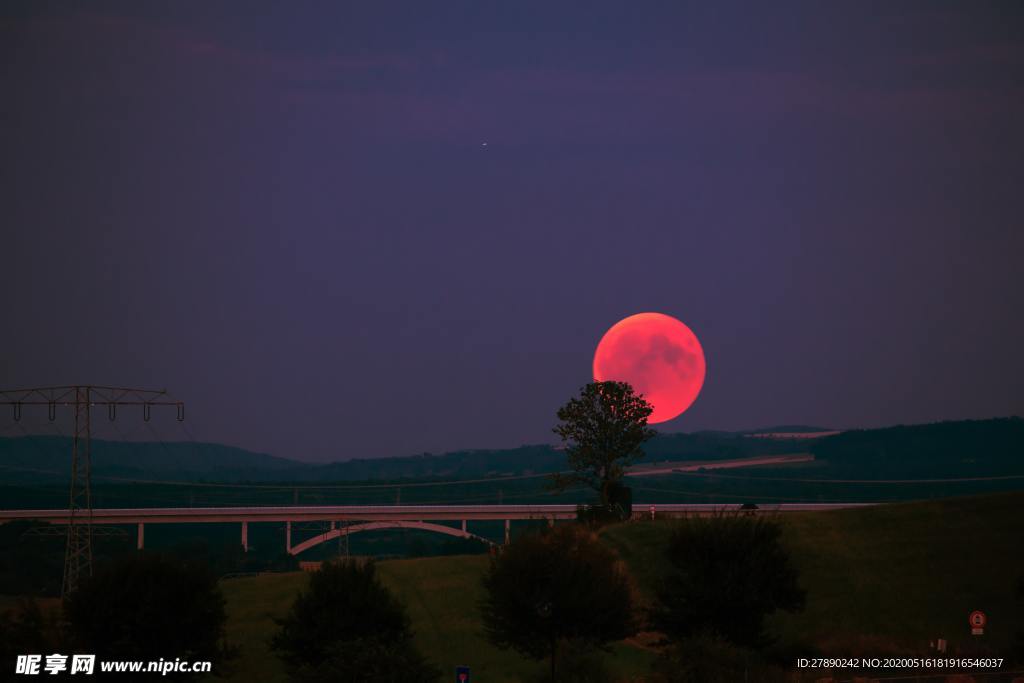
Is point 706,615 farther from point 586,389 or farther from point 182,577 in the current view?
point 586,389

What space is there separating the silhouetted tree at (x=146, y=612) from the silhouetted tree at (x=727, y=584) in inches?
855

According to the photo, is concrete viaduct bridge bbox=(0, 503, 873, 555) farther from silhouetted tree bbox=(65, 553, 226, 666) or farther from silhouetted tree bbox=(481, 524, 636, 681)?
silhouetted tree bbox=(481, 524, 636, 681)

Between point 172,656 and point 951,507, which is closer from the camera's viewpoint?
point 172,656

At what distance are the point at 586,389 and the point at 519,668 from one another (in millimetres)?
36467

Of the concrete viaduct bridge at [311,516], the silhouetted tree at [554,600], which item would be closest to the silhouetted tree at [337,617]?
the silhouetted tree at [554,600]

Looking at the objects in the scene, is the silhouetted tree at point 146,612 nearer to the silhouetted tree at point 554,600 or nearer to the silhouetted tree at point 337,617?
the silhouetted tree at point 337,617

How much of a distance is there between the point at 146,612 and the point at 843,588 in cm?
3903

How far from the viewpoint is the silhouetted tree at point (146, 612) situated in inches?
2076

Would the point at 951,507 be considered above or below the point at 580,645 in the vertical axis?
above

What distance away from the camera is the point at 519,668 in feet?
197

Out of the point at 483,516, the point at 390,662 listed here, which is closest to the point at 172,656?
the point at 390,662

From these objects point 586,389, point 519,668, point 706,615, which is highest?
point 586,389

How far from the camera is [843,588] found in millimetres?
66625

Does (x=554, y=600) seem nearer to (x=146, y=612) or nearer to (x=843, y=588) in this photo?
(x=146, y=612)
